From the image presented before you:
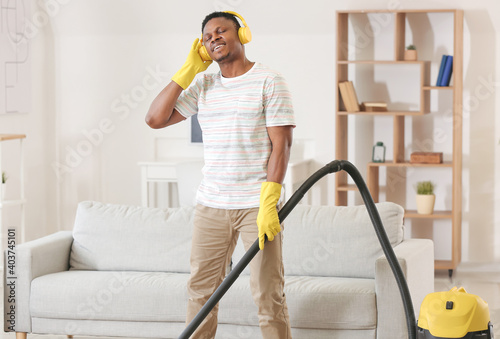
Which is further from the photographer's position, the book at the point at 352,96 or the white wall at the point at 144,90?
the white wall at the point at 144,90

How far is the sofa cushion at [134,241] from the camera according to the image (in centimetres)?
362

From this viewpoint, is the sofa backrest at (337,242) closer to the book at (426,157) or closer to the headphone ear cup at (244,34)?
the headphone ear cup at (244,34)

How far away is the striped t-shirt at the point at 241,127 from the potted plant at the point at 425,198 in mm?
2960

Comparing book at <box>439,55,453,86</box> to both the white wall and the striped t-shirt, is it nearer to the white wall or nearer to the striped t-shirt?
the white wall

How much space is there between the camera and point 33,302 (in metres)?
3.41

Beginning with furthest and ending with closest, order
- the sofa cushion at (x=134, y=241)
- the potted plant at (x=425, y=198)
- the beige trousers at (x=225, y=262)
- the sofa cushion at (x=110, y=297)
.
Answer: the potted plant at (x=425, y=198)
the sofa cushion at (x=134, y=241)
the sofa cushion at (x=110, y=297)
the beige trousers at (x=225, y=262)

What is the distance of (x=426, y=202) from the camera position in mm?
5301

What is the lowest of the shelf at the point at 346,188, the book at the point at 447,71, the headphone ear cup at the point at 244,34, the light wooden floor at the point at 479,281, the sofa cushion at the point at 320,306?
the light wooden floor at the point at 479,281

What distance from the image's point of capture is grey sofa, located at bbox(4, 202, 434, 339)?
3.12 meters

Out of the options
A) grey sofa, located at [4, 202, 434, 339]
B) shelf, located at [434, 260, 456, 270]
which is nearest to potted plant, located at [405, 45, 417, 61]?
shelf, located at [434, 260, 456, 270]

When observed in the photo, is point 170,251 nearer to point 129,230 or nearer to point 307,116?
point 129,230

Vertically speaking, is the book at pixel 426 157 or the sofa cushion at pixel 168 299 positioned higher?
the book at pixel 426 157

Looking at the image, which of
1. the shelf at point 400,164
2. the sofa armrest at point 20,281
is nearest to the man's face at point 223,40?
the sofa armrest at point 20,281

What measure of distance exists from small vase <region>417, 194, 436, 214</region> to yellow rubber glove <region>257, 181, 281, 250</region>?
301 centimetres
